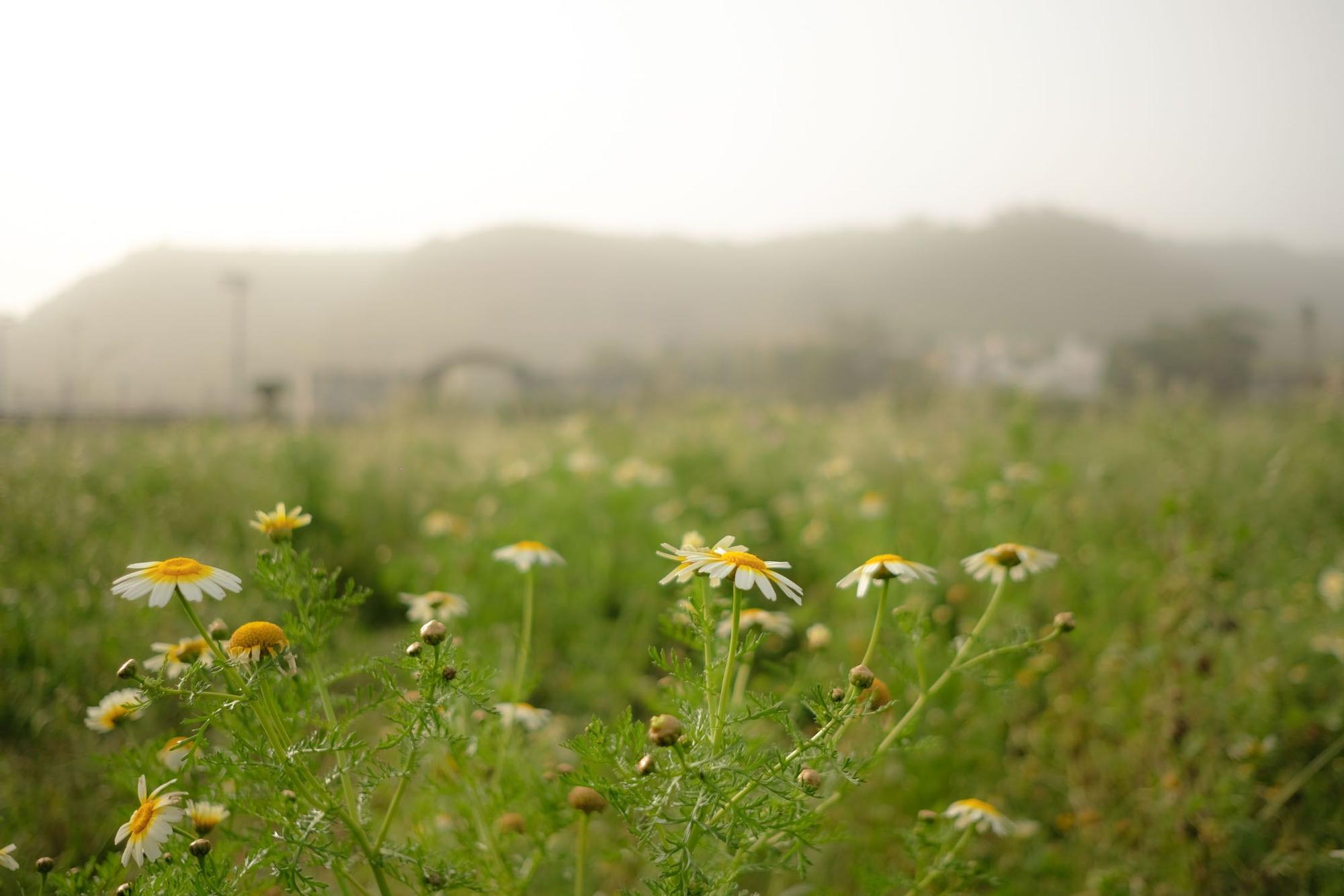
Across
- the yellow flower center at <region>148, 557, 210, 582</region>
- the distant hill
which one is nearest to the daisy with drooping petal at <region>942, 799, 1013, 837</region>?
the yellow flower center at <region>148, 557, 210, 582</region>

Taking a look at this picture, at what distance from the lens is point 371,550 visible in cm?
365

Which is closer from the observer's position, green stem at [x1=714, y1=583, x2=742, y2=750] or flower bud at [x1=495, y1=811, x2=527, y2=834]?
green stem at [x1=714, y1=583, x2=742, y2=750]

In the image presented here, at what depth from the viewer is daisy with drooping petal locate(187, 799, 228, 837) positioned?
32.4 inches

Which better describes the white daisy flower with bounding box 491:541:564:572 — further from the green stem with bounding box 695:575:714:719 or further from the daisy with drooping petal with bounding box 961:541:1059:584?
the daisy with drooping petal with bounding box 961:541:1059:584

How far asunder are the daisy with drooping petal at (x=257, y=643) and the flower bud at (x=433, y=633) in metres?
0.14

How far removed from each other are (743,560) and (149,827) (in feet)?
2.00

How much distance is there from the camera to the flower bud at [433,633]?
68 centimetres

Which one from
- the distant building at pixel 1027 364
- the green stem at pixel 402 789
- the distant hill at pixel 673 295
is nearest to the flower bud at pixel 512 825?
the green stem at pixel 402 789

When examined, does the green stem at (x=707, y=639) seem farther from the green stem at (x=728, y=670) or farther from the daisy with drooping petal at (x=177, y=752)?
the daisy with drooping petal at (x=177, y=752)

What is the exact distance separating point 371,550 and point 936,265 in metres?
11.2

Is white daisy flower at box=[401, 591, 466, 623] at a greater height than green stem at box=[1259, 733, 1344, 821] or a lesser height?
greater

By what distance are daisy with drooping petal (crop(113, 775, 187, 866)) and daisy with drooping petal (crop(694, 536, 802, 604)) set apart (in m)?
0.52

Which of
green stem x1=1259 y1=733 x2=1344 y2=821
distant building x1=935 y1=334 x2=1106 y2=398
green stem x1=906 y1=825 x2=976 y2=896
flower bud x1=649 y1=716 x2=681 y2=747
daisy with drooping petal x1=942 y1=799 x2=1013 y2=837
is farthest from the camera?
distant building x1=935 y1=334 x2=1106 y2=398

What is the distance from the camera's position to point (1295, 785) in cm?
155
